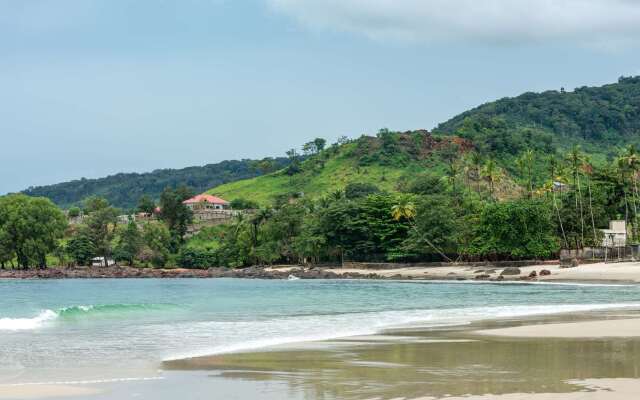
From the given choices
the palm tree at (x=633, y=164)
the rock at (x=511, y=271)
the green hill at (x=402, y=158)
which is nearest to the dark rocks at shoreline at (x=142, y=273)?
the rock at (x=511, y=271)

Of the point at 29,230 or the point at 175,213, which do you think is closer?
the point at 29,230

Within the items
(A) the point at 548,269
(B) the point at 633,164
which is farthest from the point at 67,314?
(B) the point at 633,164

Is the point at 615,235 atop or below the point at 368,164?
below

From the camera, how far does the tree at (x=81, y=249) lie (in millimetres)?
143500

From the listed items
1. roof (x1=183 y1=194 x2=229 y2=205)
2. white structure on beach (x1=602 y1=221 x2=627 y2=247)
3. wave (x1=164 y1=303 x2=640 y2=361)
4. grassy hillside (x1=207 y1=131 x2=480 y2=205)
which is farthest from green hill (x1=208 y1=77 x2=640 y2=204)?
wave (x1=164 y1=303 x2=640 y2=361)

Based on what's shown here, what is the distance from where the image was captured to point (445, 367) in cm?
1919

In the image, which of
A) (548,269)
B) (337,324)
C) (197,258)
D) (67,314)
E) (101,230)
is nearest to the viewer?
(337,324)

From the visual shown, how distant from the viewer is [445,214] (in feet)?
341

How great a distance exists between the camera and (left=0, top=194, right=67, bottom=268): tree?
13488 centimetres

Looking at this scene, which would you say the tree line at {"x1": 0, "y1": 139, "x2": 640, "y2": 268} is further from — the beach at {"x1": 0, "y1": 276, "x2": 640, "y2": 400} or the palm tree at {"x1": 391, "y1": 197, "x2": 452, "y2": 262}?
the beach at {"x1": 0, "y1": 276, "x2": 640, "y2": 400}

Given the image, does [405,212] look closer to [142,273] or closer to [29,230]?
[142,273]

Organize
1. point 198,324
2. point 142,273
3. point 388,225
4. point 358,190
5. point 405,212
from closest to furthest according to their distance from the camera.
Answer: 1. point 198,324
2. point 405,212
3. point 388,225
4. point 142,273
5. point 358,190

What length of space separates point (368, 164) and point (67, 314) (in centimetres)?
13785

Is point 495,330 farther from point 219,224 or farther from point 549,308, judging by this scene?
point 219,224
